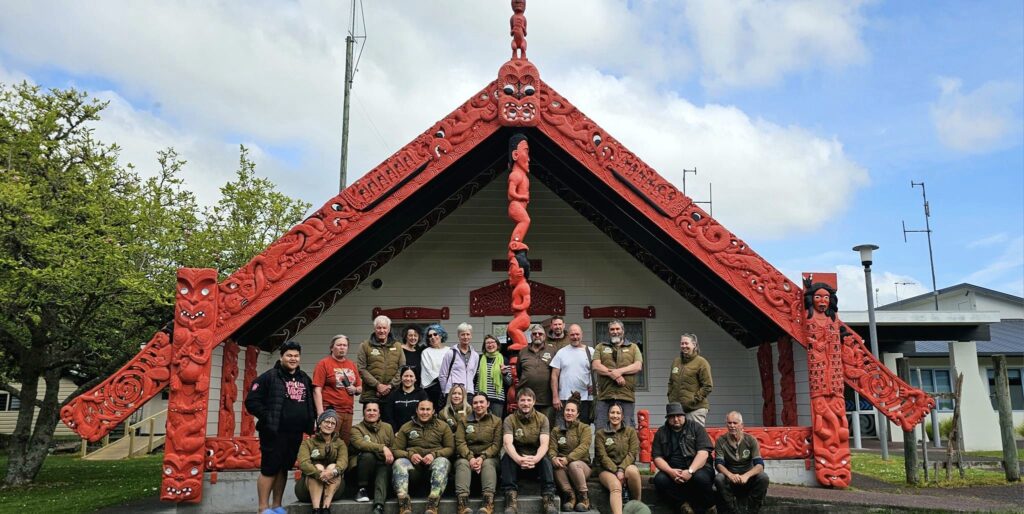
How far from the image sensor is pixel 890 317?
1623cm

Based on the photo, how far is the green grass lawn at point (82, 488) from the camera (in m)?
8.96

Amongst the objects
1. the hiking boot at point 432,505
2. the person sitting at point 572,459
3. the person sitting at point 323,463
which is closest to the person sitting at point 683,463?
the person sitting at point 572,459

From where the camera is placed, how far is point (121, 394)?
23.5 ft

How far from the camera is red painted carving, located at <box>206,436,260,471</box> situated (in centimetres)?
747

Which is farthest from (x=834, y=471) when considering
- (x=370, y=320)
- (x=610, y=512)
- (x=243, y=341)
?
(x=243, y=341)

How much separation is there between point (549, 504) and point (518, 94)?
15.1 ft

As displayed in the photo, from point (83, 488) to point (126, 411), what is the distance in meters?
5.21

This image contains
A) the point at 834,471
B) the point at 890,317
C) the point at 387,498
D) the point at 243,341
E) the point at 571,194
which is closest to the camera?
the point at 387,498

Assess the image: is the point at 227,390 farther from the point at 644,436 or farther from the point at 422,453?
the point at 644,436

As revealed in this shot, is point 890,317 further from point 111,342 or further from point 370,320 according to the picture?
point 111,342

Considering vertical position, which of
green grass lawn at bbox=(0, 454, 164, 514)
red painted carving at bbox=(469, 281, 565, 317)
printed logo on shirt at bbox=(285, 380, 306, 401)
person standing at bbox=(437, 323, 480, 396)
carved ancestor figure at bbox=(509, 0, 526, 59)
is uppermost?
carved ancestor figure at bbox=(509, 0, 526, 59)

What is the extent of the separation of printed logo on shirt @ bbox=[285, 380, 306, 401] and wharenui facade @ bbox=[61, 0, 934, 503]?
1.52m

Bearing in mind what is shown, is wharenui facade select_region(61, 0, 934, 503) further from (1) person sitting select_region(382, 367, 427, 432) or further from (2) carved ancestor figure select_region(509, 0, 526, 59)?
(1) person sitting select_region(382, 367, 427, 432)

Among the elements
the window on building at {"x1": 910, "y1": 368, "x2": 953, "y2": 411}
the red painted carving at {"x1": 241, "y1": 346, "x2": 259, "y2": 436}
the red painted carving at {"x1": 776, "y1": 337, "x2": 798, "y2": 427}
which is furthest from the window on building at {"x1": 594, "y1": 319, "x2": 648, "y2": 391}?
the window on building at {"x1": 910, "y1": 368, "x2": 953, "y2": 411}
